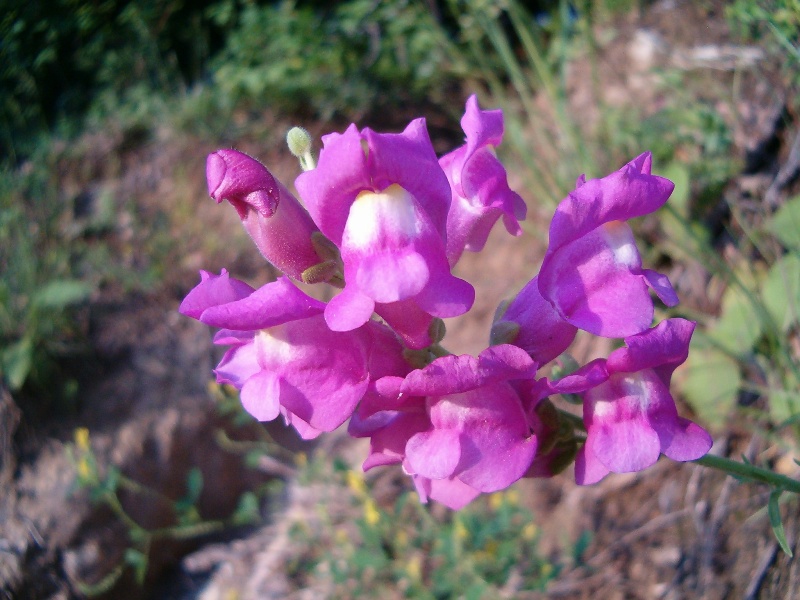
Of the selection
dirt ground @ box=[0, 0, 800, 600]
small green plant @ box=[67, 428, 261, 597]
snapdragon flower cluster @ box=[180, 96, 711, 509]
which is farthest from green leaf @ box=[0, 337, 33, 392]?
snapdragon flower cluster @ box=[180, 96, 711, 509]

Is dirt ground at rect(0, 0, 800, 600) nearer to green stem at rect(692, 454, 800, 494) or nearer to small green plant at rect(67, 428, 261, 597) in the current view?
→ small green plant at rect(67, 428, 261, 597)

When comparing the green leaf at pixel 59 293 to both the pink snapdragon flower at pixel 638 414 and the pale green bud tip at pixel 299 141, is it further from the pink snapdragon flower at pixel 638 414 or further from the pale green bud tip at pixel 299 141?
the pink snapdragon flower at pixel 638 414

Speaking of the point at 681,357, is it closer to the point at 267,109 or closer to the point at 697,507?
the point at 697,507

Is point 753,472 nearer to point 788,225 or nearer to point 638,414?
Result: point 638,414

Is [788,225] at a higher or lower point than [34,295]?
lower

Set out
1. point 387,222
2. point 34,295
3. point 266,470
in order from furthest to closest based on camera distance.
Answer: point 34,295 < point 266,470 < point 387,222

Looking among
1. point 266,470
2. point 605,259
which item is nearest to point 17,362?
point 266,470

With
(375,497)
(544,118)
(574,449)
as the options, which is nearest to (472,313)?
(375,497)
